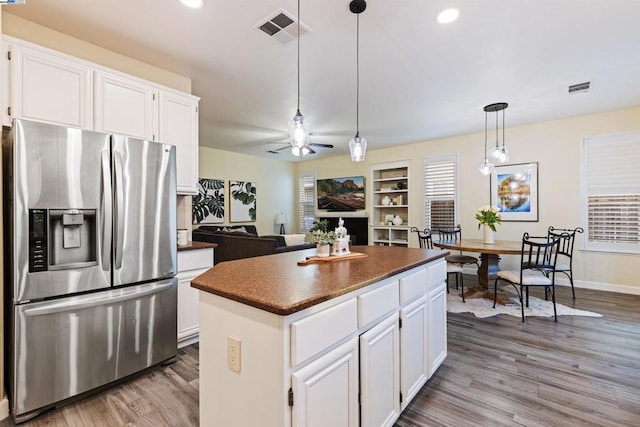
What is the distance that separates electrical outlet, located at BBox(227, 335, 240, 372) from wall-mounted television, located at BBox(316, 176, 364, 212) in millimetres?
6302

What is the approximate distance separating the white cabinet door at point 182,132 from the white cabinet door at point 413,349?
95.0 inches

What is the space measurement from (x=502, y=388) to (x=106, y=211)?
3102 millimetres

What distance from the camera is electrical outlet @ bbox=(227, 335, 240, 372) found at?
1.24m

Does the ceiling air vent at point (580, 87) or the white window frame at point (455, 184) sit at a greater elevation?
the ceiling air vent at point (580, 87)

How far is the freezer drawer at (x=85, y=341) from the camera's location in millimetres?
1812

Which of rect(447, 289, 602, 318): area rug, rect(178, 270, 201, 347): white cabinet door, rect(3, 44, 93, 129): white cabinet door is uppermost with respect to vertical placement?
rect(3, 44, 93, 129): white cabinet door

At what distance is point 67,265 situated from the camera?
196 cm

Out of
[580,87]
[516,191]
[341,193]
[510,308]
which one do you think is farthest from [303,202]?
[580,87]

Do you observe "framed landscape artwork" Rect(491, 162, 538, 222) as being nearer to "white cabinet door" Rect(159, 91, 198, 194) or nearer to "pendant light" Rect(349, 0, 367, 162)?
"pendant light" Rect(349, 0, 367, 162)

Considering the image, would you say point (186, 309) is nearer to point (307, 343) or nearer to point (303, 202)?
point (307, 343)

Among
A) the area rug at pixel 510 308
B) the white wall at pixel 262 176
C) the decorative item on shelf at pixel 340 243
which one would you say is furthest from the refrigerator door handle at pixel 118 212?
the white wall at pixel 262 176

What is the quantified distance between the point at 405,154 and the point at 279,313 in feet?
20.1

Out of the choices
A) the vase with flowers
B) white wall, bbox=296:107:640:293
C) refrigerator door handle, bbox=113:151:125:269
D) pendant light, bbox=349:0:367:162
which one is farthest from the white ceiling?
the vase with flowers

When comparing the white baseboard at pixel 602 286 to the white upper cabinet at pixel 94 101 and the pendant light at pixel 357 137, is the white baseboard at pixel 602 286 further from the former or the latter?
the white upper cabinet at pixel 94 101
